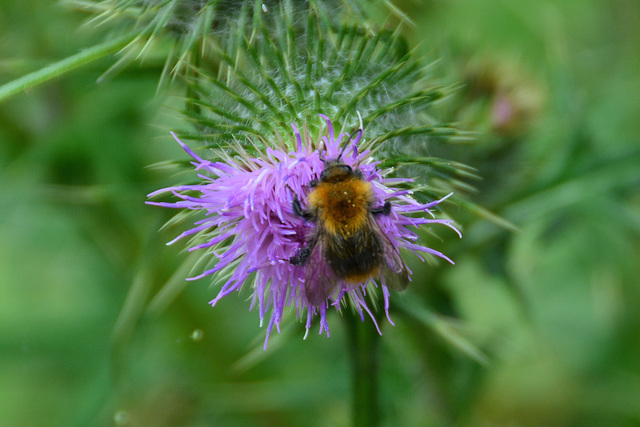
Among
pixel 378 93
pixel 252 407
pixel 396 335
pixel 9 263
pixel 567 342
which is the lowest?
pixel 567 342

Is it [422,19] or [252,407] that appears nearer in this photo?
[252,407]

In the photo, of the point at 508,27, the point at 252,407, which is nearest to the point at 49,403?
the point at 252,407

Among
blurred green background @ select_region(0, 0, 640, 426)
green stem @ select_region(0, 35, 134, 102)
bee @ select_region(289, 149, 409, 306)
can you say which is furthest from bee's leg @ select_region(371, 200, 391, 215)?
green stem @ select_region(0, 35, 134, 102)

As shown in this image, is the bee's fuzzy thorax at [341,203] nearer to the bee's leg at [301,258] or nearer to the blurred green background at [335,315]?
the bee's leg at [301,258]

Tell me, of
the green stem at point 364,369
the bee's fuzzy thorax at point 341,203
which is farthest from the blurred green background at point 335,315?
the bee's fuzzy thorax at point 341,203

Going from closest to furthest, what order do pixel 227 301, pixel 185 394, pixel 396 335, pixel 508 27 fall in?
pixel 396 335 → pixel 185 394 → pixel 227 301 → pixel 508 27

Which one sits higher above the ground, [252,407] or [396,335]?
[396,335]

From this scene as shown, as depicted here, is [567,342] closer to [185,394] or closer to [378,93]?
[185,394]
